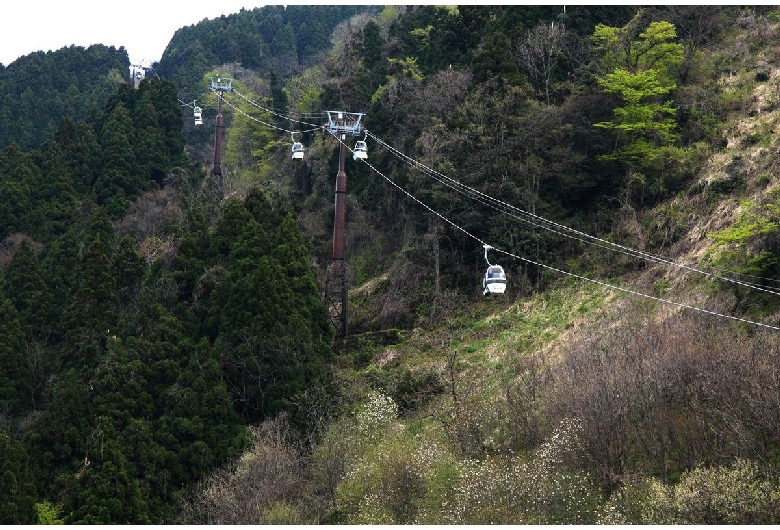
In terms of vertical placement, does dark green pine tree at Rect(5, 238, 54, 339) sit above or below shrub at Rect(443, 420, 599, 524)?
above

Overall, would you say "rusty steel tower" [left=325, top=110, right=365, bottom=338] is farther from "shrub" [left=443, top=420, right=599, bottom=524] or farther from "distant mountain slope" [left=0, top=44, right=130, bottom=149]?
"distant mountain slope" [left=0, top=44, right=130, bottom=149]

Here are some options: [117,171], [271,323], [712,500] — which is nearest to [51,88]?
[117,171]

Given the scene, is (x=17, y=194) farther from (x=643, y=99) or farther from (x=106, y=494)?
(x=643, y=99)

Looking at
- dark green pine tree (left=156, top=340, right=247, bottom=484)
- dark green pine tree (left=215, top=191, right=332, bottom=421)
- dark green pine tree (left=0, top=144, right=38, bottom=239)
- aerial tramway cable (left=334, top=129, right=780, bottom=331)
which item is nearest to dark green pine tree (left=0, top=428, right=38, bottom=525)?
dark green pine tree (left=156, top=340, right=247, bottom=484)

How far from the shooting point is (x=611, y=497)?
21.8m

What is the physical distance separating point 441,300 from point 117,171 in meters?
16.6

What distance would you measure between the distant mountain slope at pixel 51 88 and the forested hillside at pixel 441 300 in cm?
1400

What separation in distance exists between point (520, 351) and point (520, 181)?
7.07 meters

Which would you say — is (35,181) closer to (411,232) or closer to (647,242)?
(411,232)

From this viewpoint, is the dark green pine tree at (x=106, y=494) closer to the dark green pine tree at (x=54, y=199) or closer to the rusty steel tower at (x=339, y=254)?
the rusty steel tower at (x=339, y=254)

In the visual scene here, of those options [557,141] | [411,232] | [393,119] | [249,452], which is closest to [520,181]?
[557,141]

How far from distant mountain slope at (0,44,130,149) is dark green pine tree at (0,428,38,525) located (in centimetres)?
3347

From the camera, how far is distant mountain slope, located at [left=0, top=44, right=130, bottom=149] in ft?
193

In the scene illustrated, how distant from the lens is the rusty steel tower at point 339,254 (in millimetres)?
32344
